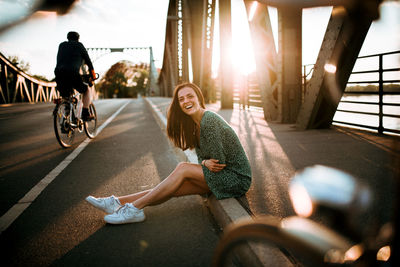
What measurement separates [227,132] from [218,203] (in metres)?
0.62

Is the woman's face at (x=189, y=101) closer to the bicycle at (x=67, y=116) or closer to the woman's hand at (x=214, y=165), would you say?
the woman's hand at (x=214, y=165)

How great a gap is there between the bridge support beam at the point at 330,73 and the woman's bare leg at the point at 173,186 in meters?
3.61

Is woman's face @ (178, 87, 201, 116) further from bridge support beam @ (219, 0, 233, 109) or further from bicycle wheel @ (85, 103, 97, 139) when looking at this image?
bridge support beam @ (219, 0, 233, 109)

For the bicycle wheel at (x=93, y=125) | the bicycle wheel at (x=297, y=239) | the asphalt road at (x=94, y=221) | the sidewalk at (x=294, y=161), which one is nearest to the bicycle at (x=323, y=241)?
the bicycle wheel at (x=297, y=239)

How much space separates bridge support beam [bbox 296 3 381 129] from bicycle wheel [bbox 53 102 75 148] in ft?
15.1

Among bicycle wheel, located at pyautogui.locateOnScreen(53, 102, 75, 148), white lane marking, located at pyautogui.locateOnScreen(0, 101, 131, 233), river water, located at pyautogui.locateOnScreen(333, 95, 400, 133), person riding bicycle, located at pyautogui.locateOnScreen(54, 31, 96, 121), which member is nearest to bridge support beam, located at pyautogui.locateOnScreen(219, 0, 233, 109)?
river water, located at pyautogui.locateOnScreen(333, 95, 400, 133)

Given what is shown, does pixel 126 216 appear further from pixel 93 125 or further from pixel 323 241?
pixel 93 125

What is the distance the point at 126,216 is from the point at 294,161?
97.7 inches

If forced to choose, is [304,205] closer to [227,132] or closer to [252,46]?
[227,132]

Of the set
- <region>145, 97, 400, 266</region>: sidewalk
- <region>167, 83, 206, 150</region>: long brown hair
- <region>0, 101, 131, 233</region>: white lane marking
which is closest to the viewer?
<region>145, 97, 400, 266</region>: sidewalk

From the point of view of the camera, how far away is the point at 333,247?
1.09 metres

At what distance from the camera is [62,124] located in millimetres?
5793

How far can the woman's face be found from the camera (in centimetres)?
297

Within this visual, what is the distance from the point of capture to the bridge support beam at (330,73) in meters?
5.48
